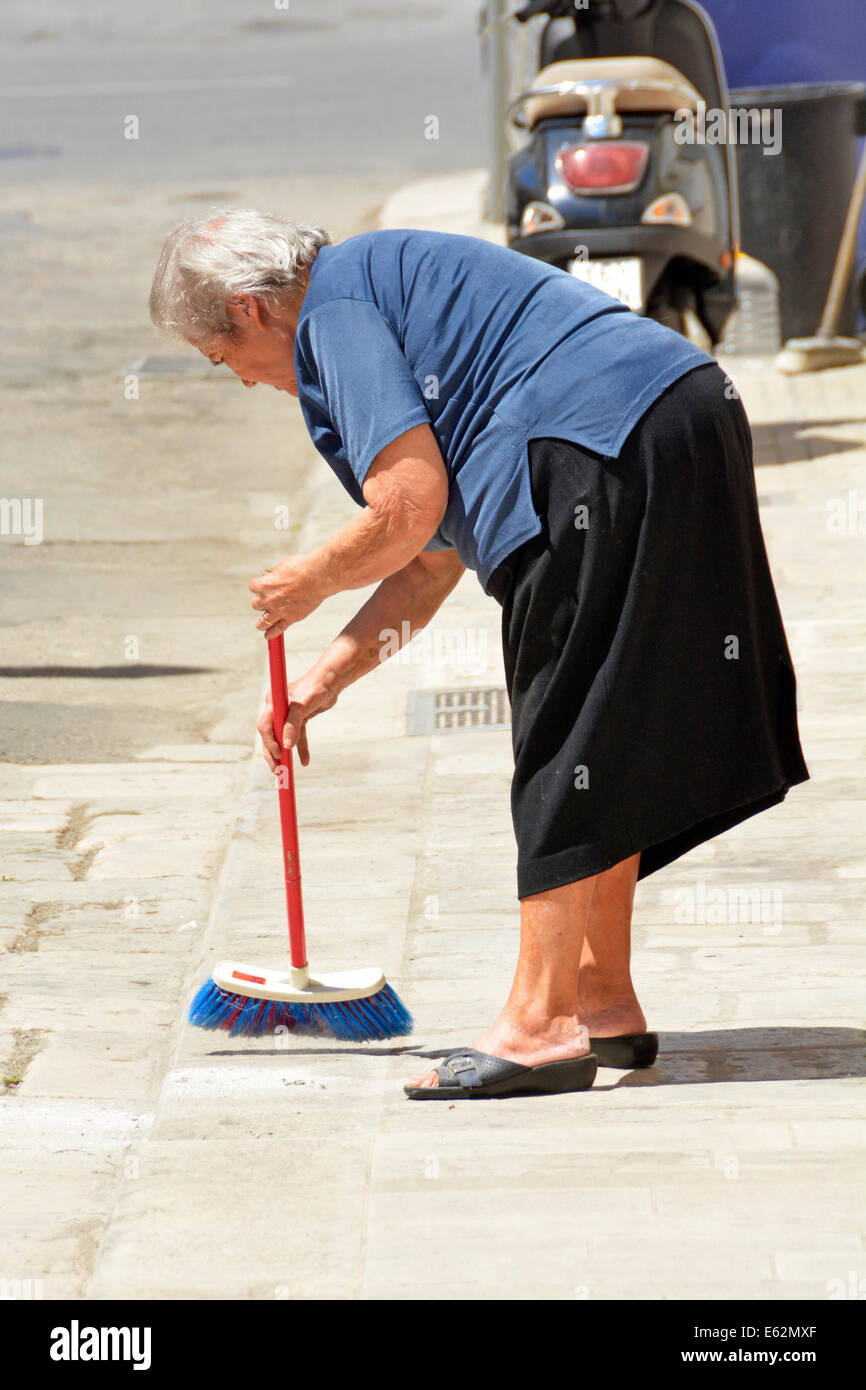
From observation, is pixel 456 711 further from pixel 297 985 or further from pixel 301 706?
pixel 301 706

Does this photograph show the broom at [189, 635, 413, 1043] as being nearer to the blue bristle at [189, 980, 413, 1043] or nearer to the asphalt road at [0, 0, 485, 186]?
the blue bristle at [189, 980, 413, 1043]

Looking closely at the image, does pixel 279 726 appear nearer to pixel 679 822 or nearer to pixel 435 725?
pixel 679 822

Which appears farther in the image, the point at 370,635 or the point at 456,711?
the point at 456,711

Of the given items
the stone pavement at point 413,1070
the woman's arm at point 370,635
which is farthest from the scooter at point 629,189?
the woman's arm at point 370,635

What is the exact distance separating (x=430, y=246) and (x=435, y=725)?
2.52 m

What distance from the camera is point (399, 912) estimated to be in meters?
4.09

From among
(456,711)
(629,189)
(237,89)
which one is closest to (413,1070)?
(456,711)

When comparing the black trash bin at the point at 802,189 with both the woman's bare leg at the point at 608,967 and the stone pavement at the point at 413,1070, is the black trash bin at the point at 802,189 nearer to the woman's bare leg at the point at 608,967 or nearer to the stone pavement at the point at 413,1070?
the stone pavement at the point at 413,1070

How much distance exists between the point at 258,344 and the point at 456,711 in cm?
256

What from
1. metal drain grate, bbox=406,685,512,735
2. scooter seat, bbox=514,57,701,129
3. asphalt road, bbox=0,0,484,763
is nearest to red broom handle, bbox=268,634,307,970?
metal drain grate, bbox=406,685,512,735

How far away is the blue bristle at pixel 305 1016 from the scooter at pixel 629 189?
515cm

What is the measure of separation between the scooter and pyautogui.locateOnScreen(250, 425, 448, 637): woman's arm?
5.32 m

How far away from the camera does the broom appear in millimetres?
3492

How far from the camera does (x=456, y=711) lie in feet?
18.0
